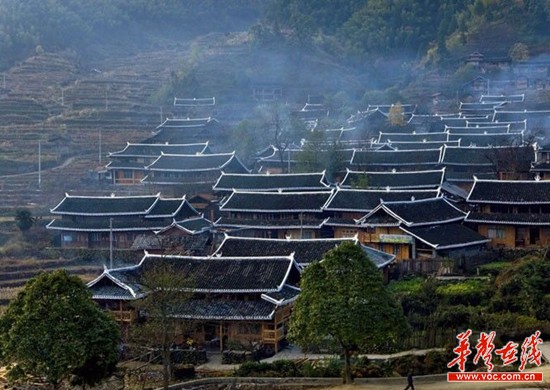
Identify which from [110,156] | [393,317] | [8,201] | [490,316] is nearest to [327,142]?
[110,156]

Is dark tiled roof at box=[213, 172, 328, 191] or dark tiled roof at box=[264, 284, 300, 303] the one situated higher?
dark tiled roof at box=[213, 172, 328, 191]

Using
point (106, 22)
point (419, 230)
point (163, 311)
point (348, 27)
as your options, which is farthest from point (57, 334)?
point (106, 22)

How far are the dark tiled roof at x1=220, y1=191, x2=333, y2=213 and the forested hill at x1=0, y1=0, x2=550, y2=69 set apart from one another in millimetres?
45149

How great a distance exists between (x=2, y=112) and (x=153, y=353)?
48465 millimetres

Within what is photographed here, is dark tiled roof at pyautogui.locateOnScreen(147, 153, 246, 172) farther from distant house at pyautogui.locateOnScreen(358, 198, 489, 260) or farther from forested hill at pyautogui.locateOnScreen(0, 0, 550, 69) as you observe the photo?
forested hill at pyautogui.locateOnScreen(0, 0, 550, 69)

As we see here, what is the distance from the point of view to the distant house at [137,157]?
5703 centimetres

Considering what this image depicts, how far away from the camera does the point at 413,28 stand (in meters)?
94.4

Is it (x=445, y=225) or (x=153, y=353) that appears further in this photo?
(x=445, y=225)

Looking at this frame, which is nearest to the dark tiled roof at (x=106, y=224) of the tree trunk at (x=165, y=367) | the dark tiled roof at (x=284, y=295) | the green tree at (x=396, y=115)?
the dark tiled roof at (x=284, y=295)

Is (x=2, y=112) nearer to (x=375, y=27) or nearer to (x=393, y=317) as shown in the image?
(x=375, y=27)

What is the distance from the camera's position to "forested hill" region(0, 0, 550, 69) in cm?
8881

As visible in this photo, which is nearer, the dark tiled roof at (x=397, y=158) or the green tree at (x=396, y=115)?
the dark tiled roof at (x=397, y=158)

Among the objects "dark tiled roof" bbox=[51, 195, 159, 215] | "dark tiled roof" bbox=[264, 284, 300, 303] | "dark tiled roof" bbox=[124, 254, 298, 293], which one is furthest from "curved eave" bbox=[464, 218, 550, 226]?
"dark tiled roof" bbox=[51, 195, 159, 215]

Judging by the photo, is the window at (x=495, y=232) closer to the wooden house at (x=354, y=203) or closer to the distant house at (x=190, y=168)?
the wooden house at (x=354, y=203)
